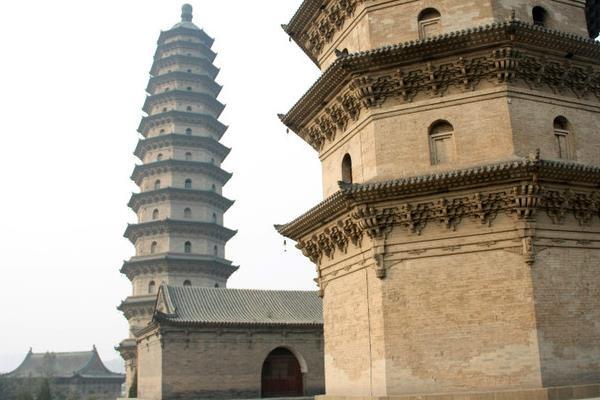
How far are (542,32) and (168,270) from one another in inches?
1150

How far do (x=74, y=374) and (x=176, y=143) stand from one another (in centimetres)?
2991

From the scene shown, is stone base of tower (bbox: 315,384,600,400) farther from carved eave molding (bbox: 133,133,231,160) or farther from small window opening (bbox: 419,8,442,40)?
carved eave molding (bbox: 133,133,231,160)

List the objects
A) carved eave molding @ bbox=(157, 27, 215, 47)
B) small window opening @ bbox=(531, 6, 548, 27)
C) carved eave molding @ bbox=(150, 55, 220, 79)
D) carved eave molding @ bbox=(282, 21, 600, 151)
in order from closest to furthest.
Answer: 1. carved eave molding @ bbox=(282, 21, 600, 151)
2. small window opening @ bbox=(531, 6, 548, 27)
3. carved eave molding @ bbox=(150, 55, 220, 79)
4. carved eave molding @ bbox=(157, 27, 215, 47)

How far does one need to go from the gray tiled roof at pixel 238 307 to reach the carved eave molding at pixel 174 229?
7820mm

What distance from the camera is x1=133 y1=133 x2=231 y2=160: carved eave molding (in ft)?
137

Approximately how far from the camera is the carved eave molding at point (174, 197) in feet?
132

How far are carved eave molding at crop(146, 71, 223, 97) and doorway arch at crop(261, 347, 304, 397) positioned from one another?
70.6 feet

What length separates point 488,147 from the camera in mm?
14461

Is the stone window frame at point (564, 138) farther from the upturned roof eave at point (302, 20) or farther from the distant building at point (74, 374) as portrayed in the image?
the distant building at point (74, 374)

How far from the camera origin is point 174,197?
40438 millimetres

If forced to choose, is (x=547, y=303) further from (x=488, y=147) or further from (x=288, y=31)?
(x=288, y=31)

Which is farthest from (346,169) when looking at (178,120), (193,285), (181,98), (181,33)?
(181,33)

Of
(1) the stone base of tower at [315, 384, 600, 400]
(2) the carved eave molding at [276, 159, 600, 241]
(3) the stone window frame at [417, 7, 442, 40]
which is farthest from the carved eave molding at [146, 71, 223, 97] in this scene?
(1) the stone base of tower at [315, 384, 600, 400]

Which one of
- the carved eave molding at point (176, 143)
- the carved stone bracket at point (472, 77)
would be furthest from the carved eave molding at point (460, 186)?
the carved eave molding at point (176, 143)
